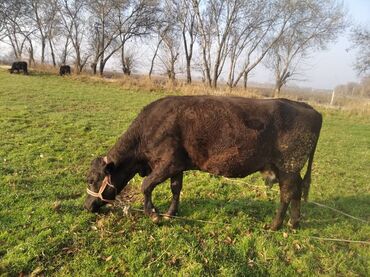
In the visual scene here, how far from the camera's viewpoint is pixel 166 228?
4672 millimetres

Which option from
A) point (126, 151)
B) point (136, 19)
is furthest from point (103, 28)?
point (126, 151)

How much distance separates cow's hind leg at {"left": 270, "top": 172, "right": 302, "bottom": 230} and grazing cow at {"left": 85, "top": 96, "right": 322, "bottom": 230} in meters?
0.01

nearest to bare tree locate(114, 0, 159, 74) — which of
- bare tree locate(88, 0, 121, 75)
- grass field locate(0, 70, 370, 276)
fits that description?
bare tree locate(88, 0, 121, 75)

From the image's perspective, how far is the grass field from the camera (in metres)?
3.92

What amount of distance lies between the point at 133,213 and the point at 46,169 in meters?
2.68

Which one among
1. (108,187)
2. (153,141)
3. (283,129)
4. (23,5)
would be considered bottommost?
(108,187)

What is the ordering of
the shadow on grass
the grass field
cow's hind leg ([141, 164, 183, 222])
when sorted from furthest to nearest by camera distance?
the shadow on grass, cow's hind leg ([141, 164, 183, 222]), the grass field

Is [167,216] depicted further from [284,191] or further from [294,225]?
[294,225]

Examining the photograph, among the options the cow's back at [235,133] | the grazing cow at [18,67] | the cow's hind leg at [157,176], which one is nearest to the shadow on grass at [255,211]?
the cow's hind leg at [157,176]

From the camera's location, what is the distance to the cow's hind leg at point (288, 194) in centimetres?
458

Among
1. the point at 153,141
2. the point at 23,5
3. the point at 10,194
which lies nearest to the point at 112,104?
the point at 10,194

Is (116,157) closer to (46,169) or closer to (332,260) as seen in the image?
(46,169)

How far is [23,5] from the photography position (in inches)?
1575

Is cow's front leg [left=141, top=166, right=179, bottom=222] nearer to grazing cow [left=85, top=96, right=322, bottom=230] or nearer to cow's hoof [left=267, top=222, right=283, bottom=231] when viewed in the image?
grazing cow [left=85, top=96, right=322, bottom=230]
